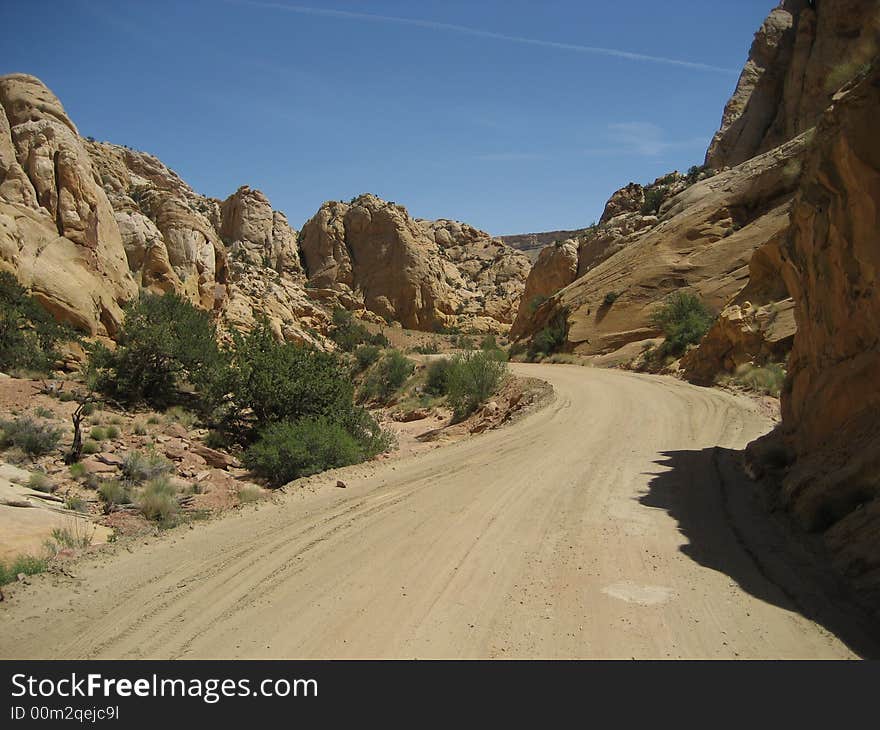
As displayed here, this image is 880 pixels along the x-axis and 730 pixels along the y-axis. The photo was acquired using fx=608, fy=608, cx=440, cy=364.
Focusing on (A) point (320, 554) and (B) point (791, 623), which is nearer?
(B) point (791, 623)

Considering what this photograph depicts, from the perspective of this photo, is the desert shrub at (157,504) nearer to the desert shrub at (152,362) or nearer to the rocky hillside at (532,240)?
the desert shrub at (152,362)

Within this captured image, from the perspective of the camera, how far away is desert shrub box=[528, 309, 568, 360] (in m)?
35.5

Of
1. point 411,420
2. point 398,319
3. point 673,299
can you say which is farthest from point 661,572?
point 398,319

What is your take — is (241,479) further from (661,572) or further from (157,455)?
(661,572)

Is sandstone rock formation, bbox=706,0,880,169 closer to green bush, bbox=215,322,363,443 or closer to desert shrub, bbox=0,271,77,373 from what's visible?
green bush, bbox=215,322,363,443

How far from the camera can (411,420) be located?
24344 mm

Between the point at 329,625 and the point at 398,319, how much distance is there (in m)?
57.6

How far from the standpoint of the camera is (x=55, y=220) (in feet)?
80.2

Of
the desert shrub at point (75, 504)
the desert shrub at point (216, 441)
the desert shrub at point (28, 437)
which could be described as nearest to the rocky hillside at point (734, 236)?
the desert shrub at point (75, 504)

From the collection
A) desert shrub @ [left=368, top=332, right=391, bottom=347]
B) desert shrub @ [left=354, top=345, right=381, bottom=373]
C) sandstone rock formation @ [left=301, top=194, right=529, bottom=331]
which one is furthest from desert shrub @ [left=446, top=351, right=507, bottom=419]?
sandstone rock formation @ [left=301, top=194, right=529, bottom=331]

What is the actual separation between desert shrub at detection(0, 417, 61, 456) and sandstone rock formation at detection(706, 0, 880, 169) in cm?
3904

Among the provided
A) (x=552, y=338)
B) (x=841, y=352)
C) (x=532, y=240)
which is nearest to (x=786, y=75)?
(x=552, y=338)

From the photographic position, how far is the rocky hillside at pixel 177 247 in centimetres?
2359

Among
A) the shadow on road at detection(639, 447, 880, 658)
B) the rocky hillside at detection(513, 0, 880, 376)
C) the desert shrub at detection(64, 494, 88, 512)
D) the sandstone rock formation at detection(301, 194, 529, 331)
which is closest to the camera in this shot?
the shadow on road at detection(639, 447, 880, 658)
